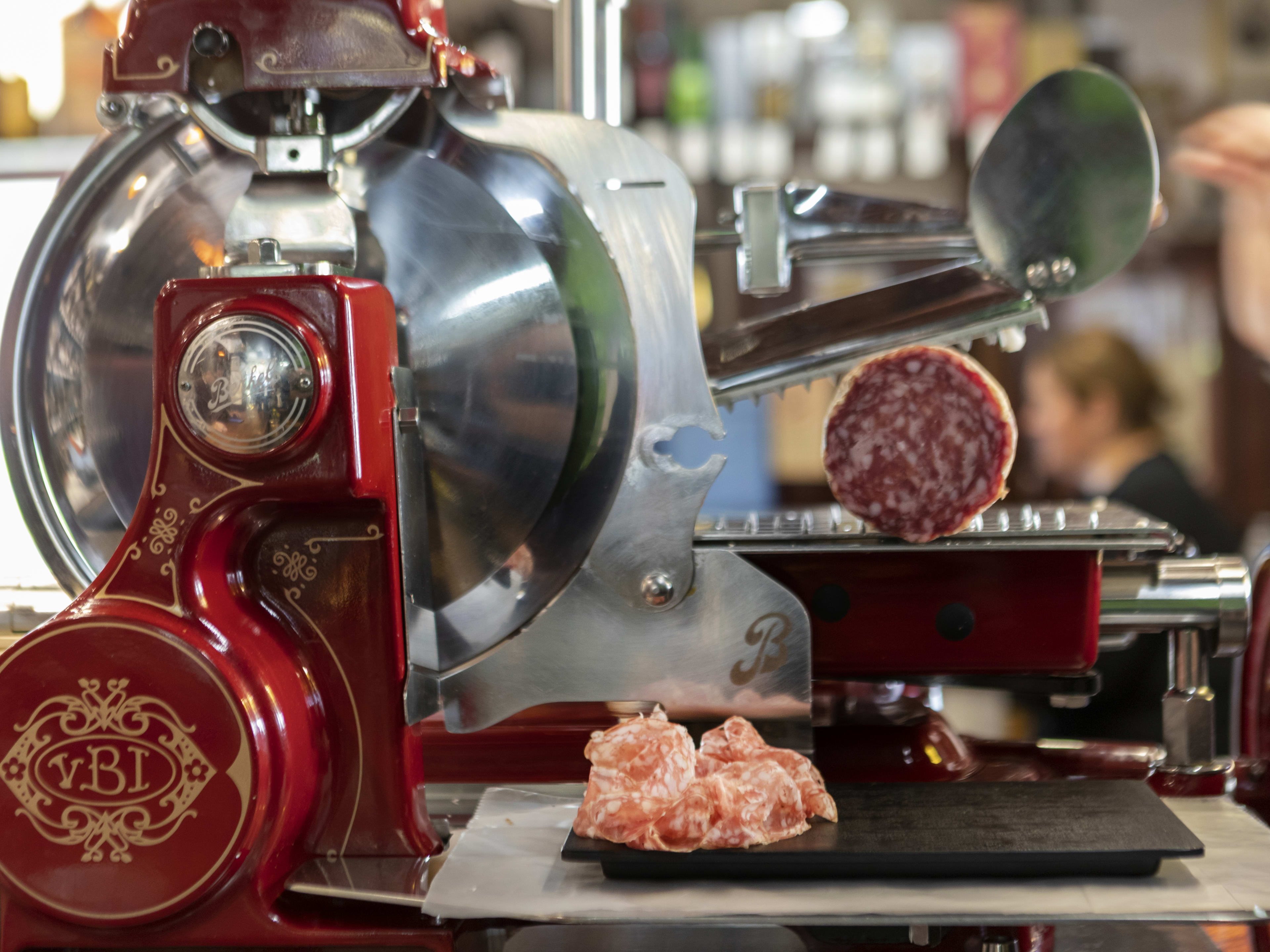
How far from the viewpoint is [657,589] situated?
0.79 m

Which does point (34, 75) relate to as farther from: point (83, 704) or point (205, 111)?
point (83, 704)

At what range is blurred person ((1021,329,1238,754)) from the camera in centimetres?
188

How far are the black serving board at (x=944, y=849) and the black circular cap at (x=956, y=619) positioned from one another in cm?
15

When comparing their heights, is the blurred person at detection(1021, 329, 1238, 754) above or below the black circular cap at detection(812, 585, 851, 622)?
below

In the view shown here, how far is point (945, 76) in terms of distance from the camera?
3.10m

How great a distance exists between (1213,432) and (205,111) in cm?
306

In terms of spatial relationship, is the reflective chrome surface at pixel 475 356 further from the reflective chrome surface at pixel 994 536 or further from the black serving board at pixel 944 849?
the black serving board at pixel 944 849

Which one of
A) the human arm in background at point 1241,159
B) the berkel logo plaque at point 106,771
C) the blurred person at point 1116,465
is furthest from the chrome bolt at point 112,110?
the blurred person at point 1116,465

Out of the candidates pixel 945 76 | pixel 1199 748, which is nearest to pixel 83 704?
pixel 1199 748

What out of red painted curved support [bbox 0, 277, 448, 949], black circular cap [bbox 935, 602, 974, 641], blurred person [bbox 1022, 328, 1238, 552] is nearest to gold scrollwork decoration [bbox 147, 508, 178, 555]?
red painted curved support [bbox 0, 277, 448, 949]

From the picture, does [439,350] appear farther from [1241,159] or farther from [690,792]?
[1241,159]

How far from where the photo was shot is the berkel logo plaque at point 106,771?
660mm

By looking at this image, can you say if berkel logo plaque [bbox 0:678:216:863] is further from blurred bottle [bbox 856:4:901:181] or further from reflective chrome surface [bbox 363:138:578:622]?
blurred bottle [bbox 856:4:901:181]

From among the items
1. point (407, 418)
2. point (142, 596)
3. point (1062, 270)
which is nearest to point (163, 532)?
point (142, 596)
